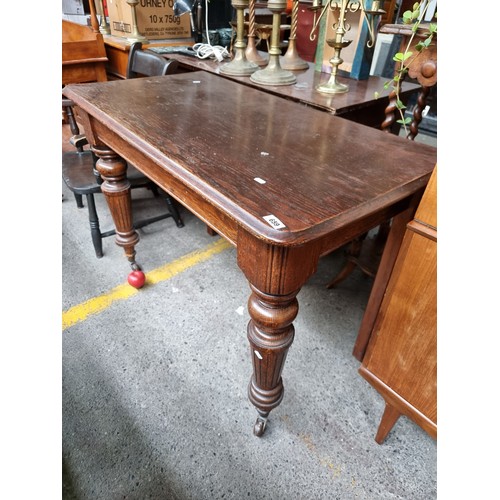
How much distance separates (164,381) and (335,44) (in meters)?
1.36

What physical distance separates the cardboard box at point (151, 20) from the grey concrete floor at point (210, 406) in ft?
5.54

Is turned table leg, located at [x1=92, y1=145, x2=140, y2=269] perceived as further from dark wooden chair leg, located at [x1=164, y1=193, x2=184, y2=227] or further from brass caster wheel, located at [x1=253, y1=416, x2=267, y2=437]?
brass caster wheel, located at [x1=253, y1=416, x2=267, y2=437]

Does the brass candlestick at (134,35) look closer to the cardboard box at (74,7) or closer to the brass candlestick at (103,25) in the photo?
the brass candlestick at (103,25)

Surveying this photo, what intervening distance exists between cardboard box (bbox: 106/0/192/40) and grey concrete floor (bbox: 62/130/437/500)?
5.54 feet

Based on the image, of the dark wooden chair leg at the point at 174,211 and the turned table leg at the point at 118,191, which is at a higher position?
the turned table leg at the point at 118,191

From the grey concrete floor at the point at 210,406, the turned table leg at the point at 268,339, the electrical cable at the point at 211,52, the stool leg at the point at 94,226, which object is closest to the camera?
the turned table leg at the point at 268,339

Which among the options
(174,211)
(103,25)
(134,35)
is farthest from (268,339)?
(103,25)

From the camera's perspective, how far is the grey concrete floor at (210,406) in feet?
3.36

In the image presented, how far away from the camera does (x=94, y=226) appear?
173 centimetres

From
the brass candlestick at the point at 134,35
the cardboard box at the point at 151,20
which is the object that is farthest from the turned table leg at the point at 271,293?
the cardboard box at the point at 151,20

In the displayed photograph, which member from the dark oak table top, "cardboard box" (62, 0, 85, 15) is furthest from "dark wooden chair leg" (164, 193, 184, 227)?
"cardboard box" (62, 0, 85, 15)

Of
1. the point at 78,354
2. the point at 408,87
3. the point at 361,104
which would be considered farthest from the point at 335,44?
the point at 78,354

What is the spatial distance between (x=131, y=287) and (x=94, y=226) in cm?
35

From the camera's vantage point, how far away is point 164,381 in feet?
4.19
